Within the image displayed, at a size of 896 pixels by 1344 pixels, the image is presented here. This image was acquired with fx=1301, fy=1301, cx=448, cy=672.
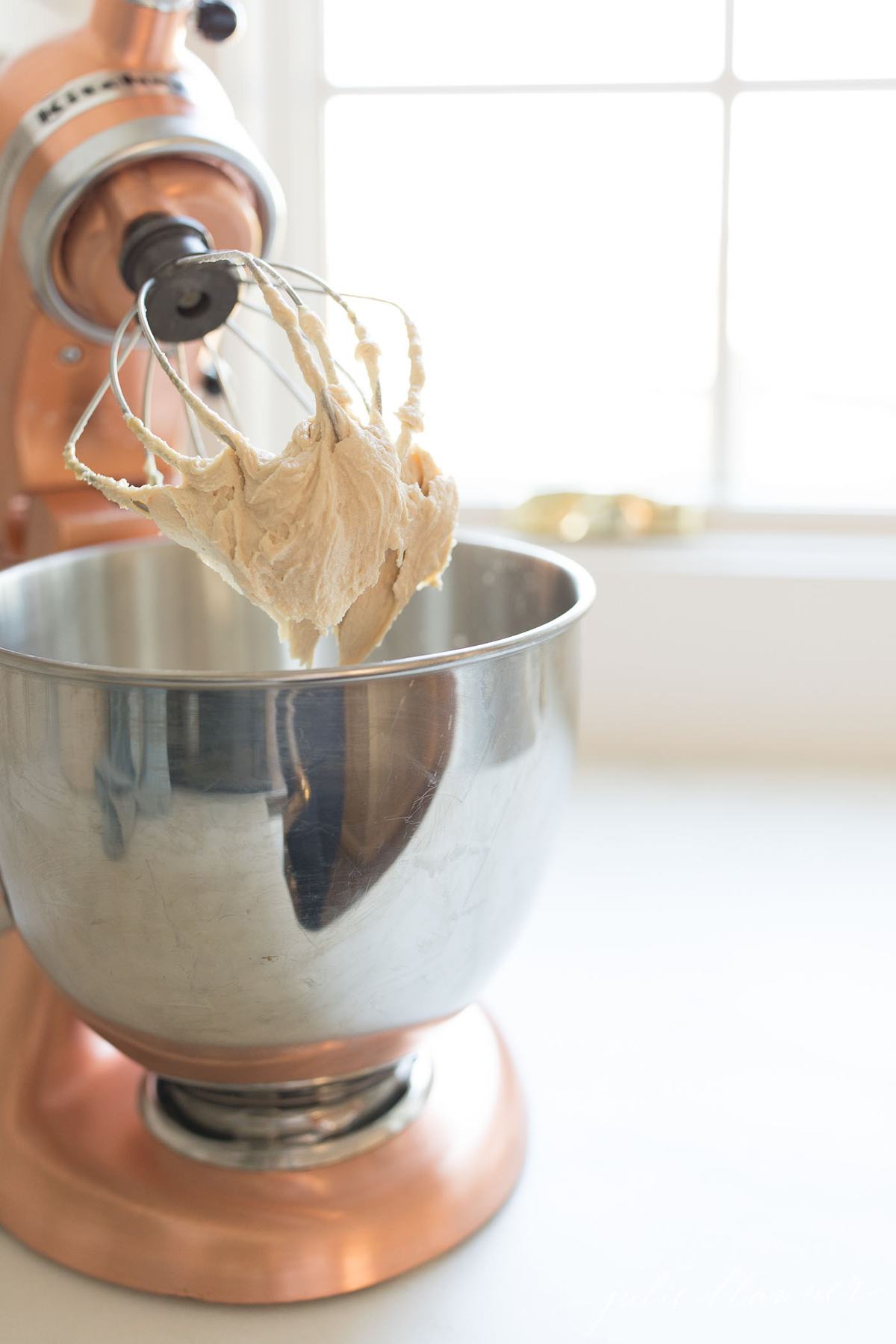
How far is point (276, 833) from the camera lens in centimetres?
44

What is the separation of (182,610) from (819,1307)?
454 millimetres

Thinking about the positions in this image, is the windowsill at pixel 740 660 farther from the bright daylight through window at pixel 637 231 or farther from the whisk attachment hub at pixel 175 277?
the whisk attachment hub at pixel 175 277

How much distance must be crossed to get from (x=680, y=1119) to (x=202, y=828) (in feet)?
0.97

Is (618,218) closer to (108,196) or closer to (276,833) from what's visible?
(108,196)

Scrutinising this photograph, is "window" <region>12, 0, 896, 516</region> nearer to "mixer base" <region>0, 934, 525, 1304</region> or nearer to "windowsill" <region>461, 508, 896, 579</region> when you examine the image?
"windowsill" <region>461, 508, 896, 579</region>

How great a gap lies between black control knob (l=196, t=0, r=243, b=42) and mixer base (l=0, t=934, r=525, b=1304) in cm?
44

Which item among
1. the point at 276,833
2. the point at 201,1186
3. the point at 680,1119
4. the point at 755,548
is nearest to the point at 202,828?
the point at 276,833

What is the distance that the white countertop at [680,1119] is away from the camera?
49 centimetres

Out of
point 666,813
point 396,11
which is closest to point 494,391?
point 396,11

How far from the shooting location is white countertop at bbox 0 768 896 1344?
490 millimetres

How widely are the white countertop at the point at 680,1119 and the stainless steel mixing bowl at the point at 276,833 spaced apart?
0.11 meters

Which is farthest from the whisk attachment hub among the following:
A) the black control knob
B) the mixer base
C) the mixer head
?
the mixer base

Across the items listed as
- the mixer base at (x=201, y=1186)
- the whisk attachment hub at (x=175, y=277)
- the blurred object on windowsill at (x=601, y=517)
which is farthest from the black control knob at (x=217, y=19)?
the blurred object on windowsill at (x=601, y=517)

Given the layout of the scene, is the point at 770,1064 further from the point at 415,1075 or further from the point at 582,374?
the point at 582,374
